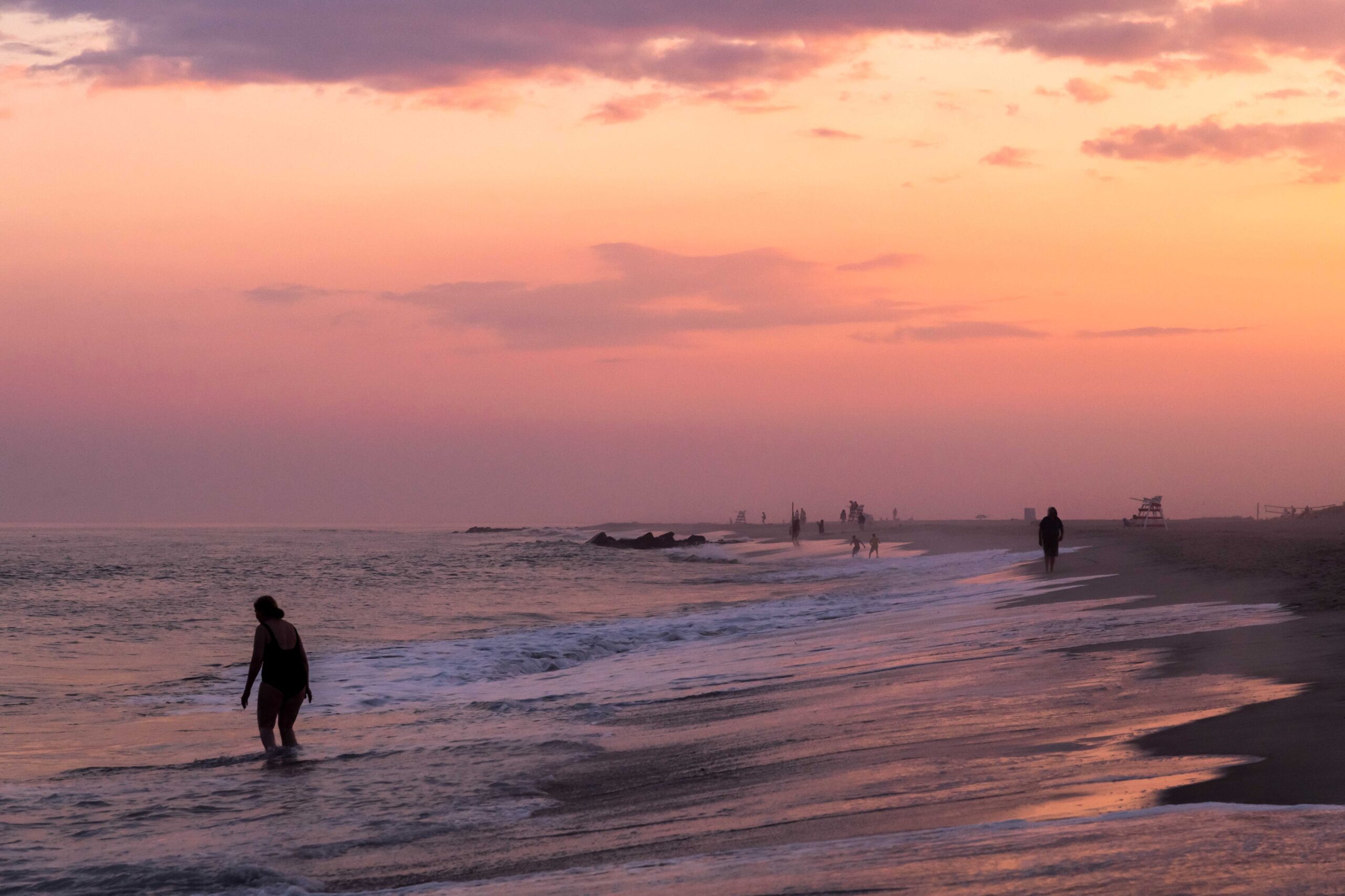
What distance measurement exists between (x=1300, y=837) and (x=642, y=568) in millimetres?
48487

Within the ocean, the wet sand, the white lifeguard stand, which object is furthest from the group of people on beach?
the white lifeguard stand

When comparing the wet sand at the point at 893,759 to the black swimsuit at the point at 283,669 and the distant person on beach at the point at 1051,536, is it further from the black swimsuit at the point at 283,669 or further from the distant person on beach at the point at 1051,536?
the distant person on beach at the point at 1051,536

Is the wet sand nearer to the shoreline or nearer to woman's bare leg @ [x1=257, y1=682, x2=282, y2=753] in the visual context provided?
the shoreline

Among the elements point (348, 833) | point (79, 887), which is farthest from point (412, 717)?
point (79, 887)

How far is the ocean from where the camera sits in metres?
5.25

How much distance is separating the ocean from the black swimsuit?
23.7 inches

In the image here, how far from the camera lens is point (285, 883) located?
6371 mm

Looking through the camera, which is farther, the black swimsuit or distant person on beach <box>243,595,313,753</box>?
the black swimsuit

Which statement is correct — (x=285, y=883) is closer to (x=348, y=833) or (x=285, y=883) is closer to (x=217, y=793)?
(x=348, y=833)

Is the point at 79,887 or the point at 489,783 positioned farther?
the point at 489,783

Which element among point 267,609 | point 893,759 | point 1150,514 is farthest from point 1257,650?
point 1150,514

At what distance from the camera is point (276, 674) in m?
11.3

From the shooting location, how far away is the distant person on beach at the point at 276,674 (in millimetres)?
11016

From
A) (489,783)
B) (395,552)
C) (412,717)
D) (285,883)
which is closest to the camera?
(285,883)
